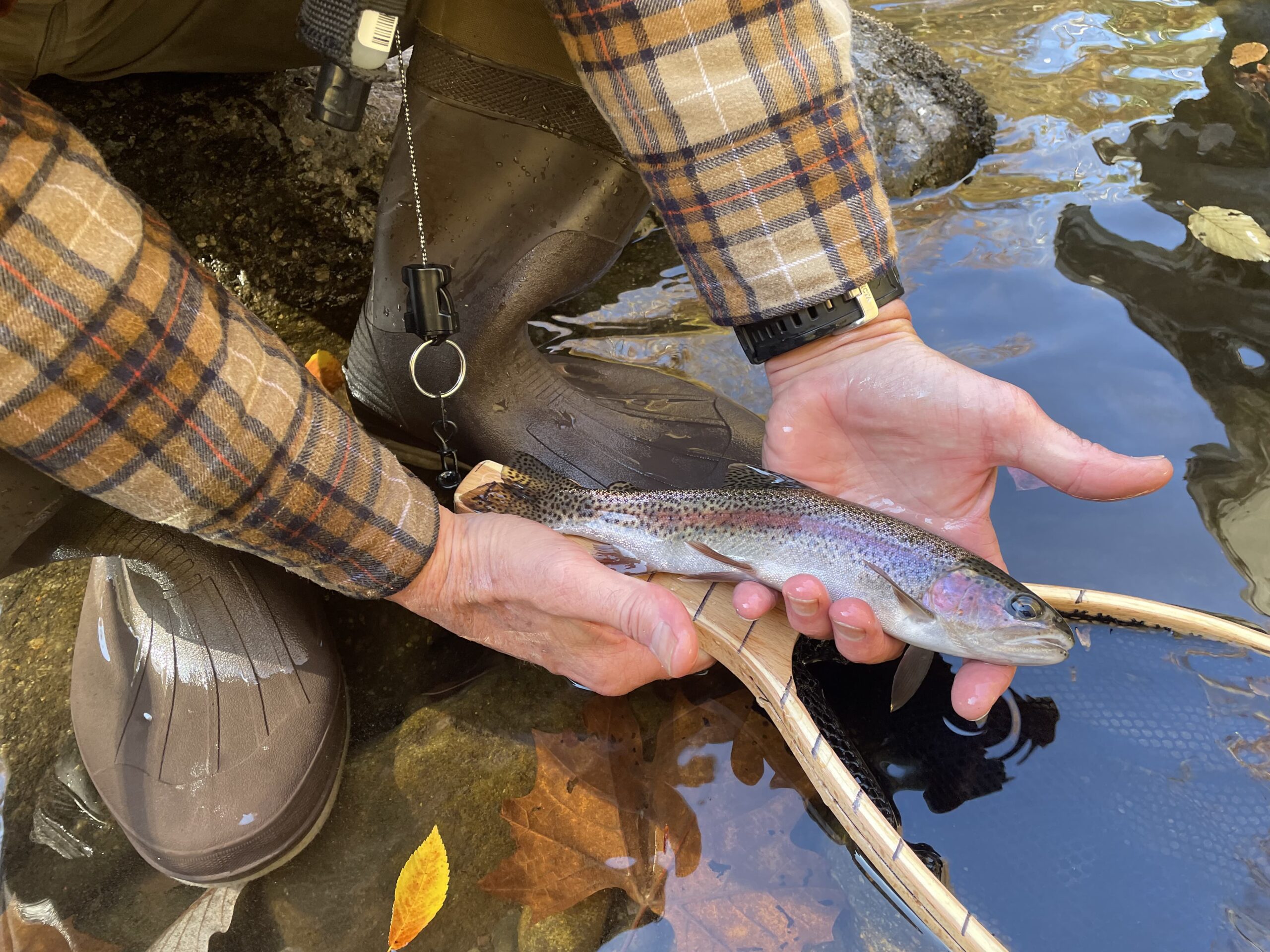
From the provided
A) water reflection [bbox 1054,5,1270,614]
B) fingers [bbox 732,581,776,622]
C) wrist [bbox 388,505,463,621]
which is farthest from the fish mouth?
wrist [bbox 388,505,463,621]

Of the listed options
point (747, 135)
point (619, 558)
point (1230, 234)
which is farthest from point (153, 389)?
point (1230, 234)

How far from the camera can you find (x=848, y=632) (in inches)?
76.4

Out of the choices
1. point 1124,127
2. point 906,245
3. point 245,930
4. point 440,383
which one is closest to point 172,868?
point 245,930

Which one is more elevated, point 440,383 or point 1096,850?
point 440,383

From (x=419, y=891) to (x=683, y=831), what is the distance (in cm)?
71

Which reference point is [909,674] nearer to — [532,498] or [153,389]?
[532,498]

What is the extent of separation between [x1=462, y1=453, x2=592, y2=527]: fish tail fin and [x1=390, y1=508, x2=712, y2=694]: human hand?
125 millimetres

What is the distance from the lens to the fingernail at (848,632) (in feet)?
6.30

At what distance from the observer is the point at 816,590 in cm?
196

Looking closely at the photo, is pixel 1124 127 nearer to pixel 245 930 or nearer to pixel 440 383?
pixel 440 383

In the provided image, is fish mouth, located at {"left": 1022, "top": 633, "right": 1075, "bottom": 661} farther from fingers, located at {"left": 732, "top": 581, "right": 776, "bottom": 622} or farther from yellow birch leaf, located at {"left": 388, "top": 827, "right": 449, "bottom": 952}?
yellow birch leaf, located at {"left": 388, "top": 827, "right": 449, "bottom": 952}

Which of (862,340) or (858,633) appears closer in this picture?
(858,633)

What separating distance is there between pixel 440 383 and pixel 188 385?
3.54ft

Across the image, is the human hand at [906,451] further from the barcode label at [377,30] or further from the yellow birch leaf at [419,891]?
the barcode label at [377,30]
